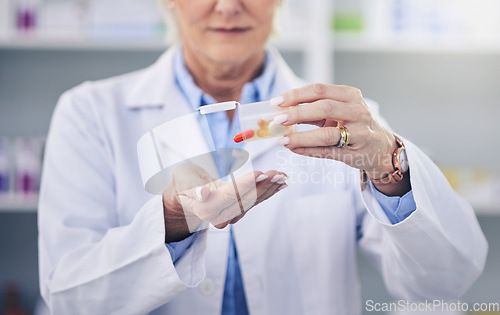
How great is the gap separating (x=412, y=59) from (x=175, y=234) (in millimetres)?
1740

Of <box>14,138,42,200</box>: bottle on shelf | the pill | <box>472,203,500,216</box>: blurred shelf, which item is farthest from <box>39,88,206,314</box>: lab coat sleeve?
<box>472,203,500,216</box>: blurred shelf

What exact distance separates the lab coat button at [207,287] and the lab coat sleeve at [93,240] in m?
0.08

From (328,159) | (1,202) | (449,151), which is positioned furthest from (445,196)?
(1,202)

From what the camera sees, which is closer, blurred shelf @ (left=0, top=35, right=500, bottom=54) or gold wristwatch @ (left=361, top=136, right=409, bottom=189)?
gold wristwatch @ (left=361, top=136, right=409, bottom=189)

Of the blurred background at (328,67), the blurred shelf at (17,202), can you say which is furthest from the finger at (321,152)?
the blurred shelf at (17,202)

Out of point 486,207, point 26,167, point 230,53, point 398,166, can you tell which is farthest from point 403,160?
point 26,167

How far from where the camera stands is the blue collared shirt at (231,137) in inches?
23.9

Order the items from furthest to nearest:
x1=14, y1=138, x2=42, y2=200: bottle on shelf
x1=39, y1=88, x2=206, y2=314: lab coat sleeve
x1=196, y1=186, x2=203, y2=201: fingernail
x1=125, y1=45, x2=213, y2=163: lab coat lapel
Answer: x1=14, y1=138, x2=42, y2=200: bottle on shelf → x1=125, y1=45, x2=213, y2=163: lab coat lapel → x1=39, y1=88, x2=206, y2=314: lab coat sleeve → x1=196, y1=186, x2=203, y2=201: fingernail

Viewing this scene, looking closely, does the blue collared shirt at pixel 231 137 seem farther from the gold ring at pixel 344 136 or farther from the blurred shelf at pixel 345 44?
the blurred shelf at pixel 345 44

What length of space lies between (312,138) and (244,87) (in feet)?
1.17

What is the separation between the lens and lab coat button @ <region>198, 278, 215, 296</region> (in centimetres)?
71

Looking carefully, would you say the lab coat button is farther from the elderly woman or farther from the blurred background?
the blurred background

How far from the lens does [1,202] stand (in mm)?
1820

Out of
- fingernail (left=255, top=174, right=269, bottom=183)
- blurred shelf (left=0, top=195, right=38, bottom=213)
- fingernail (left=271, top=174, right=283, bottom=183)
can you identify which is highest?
fingernail (left=255, top=174, right=269, bottom=183)
